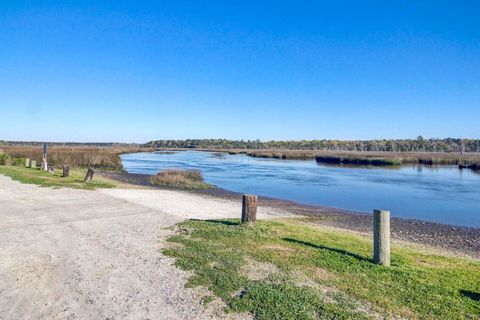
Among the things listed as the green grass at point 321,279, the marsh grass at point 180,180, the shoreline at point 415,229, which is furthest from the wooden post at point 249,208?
the marsh grass at point 180,180

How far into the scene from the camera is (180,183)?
97.7 ft

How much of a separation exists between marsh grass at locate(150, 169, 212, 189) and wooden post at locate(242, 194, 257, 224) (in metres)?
17.3

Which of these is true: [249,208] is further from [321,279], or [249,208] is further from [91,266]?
[91,266]

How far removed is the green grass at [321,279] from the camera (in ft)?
19.1

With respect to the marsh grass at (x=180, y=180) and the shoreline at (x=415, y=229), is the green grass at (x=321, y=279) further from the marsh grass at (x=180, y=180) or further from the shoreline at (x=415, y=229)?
the marsh grass at (x=180, y=180)

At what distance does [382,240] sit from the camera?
8.12m

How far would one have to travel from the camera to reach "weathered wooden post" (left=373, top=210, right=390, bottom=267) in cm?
808

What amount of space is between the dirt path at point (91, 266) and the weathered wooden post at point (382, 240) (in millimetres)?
3915

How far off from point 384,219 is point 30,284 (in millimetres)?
6852

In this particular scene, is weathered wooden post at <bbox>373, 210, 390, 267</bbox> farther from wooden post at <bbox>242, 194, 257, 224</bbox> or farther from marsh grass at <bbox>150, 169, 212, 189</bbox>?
marsh grass at <bbox>150, 169, 212, 189</bbox>

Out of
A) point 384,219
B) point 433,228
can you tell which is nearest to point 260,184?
point 433,228

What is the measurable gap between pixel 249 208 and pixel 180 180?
19.3 metres

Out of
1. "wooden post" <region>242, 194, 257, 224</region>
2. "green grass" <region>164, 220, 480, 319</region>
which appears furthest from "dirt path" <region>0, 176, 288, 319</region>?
"wooden post" <region>242, 194, 257, 224</region>

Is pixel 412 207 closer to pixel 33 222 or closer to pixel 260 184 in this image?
pixel 260 184
